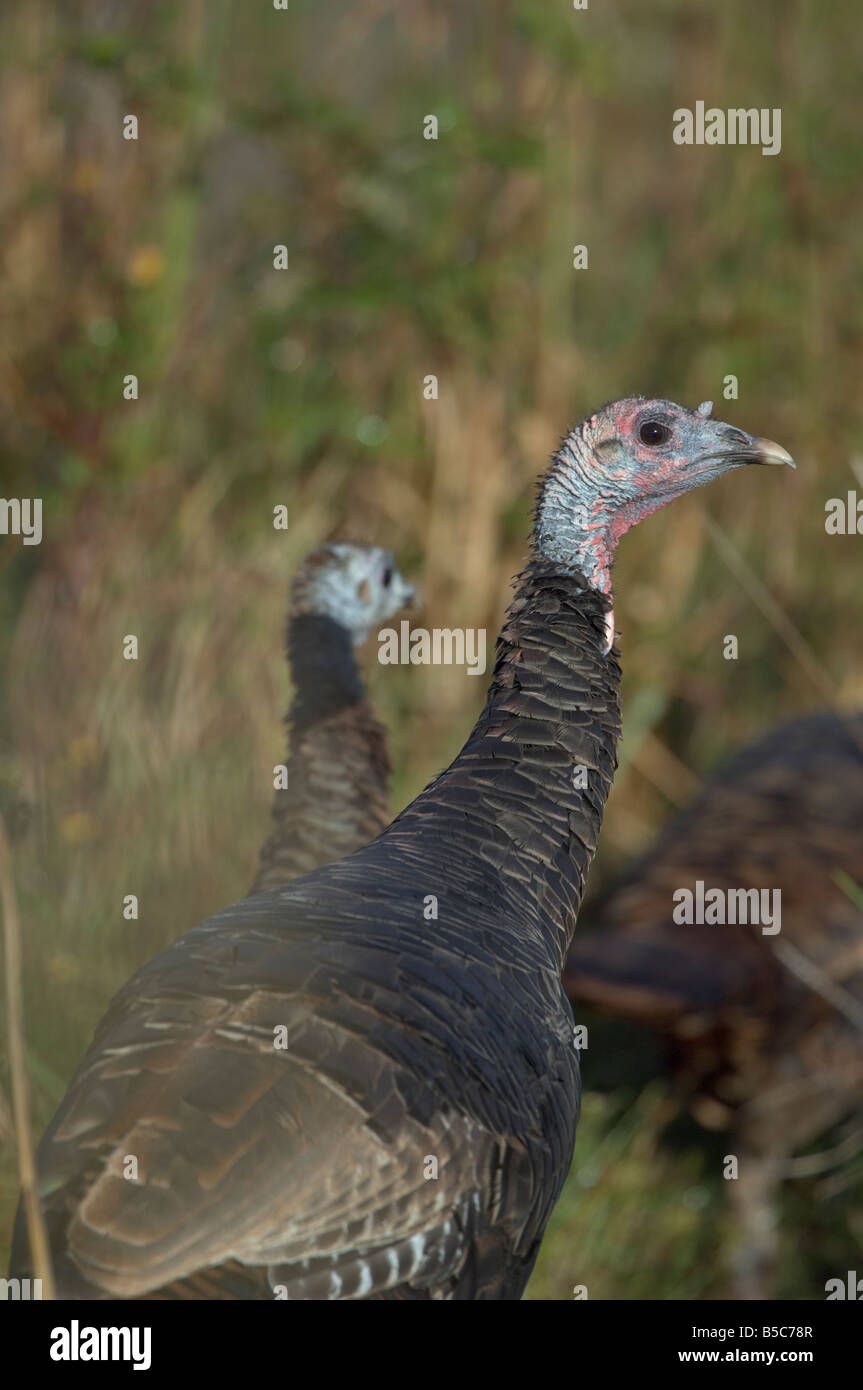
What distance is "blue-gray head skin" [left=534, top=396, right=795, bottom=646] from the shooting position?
2.68 meters

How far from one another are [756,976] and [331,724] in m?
1.48

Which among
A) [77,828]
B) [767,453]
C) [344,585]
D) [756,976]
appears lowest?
[756,976]

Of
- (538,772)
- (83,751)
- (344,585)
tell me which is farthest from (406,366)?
(538,772)

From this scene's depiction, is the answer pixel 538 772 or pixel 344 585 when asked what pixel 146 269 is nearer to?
pixel 344 585

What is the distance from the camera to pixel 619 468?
2729mm

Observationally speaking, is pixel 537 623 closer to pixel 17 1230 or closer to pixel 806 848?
pixel 17 1230

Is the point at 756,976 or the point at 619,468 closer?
the point at 619,468

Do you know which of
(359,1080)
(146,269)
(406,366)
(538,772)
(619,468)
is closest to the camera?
(359,1080)

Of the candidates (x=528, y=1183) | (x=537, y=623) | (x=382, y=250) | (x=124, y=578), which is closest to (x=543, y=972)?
(x=528, y=1183)

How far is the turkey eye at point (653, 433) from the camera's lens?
273 cm

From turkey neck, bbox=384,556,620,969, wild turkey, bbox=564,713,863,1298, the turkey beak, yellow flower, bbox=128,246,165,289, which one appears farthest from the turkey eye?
yellow flower, bbox=128,246,165,289

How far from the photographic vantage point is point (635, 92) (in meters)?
6.29

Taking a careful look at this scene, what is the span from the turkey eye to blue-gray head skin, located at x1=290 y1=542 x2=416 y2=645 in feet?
3.85

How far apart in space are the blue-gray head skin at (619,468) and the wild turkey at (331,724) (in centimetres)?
92
